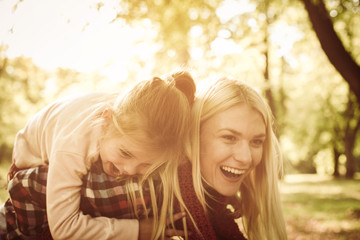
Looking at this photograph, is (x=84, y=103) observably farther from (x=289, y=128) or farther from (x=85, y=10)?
(x=289, y=128)

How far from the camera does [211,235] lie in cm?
228

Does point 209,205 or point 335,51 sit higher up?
point 335,51

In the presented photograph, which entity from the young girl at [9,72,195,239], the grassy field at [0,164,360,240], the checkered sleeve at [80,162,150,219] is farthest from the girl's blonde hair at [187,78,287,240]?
the grassy field at [0,164,360,240]

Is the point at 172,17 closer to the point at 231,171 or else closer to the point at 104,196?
the point at 231,171

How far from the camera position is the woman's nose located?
2.34 m

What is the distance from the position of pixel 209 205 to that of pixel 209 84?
1.01m

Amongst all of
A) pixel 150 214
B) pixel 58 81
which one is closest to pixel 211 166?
pixel 150 214

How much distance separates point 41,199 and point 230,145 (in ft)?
4.61

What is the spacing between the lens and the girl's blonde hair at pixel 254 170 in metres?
2.42

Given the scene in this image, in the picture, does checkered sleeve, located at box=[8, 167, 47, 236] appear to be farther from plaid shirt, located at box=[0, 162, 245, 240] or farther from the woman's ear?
the woman's ear

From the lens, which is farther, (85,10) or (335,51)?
(335,51)

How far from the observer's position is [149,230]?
2.23 m

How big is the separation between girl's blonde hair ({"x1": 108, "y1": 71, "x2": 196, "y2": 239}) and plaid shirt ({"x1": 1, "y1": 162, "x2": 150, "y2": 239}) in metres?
0.12

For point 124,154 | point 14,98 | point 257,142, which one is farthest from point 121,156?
point 14,98
